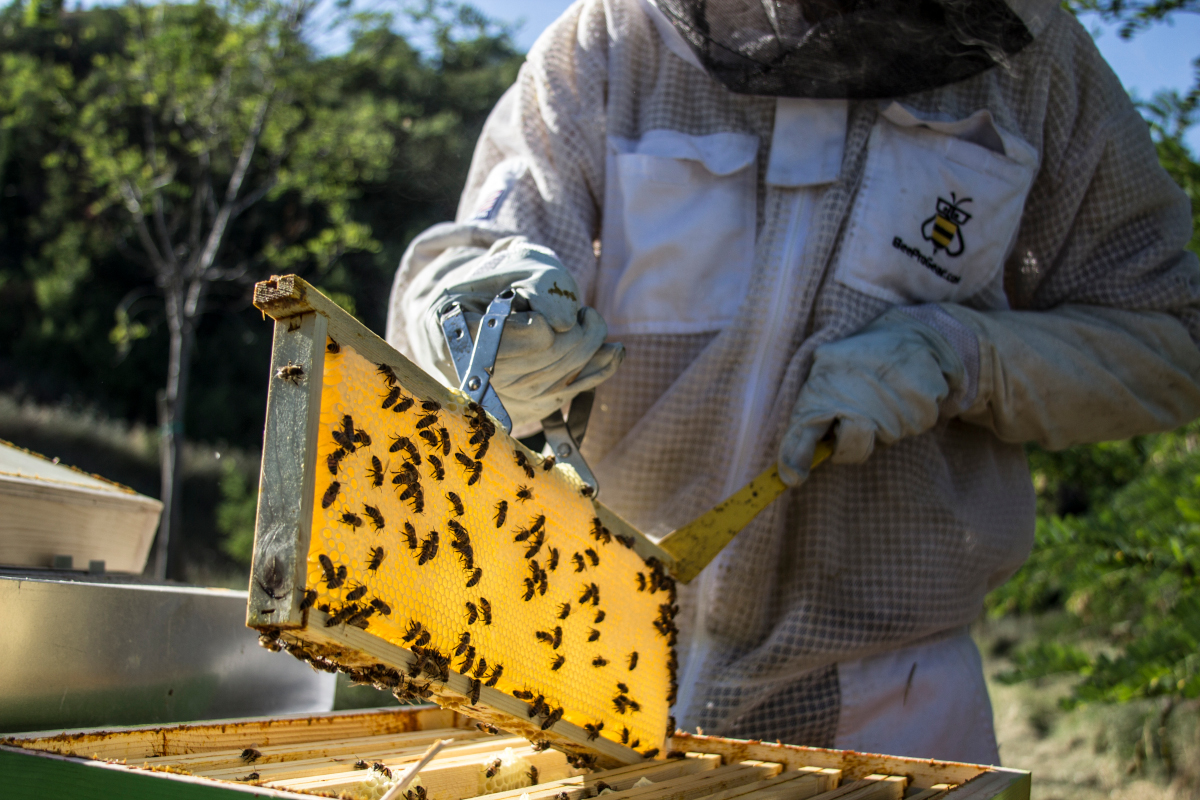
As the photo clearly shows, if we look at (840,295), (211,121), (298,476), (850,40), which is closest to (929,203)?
(840,295)

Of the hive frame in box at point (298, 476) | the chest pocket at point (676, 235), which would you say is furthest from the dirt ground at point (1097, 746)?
the hive frame in box at point (298, 476)

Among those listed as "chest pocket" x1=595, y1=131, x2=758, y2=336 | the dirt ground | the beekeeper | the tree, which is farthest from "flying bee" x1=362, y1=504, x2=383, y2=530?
the tree

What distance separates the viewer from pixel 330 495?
41.5 inches

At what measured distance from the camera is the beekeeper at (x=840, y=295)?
207 cm

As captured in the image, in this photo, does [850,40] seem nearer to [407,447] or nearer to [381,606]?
[407,447]

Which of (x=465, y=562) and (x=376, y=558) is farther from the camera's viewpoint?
(x=465, y=562)

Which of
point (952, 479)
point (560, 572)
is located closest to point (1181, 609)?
point (952, 479)

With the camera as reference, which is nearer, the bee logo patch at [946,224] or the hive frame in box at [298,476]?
the hive frame in box at [298,476]

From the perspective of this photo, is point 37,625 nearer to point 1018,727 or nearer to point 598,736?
point 598,736

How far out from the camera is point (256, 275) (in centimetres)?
1474

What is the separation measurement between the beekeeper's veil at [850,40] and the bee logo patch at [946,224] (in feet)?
0.89

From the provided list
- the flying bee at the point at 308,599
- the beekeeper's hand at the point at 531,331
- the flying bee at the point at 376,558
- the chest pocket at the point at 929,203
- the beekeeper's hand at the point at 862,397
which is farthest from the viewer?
the chest pocket at the point at 929,203

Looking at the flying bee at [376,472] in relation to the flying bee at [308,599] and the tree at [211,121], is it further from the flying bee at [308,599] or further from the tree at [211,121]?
the tree at [211,121]

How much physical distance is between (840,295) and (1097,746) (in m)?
4.66
